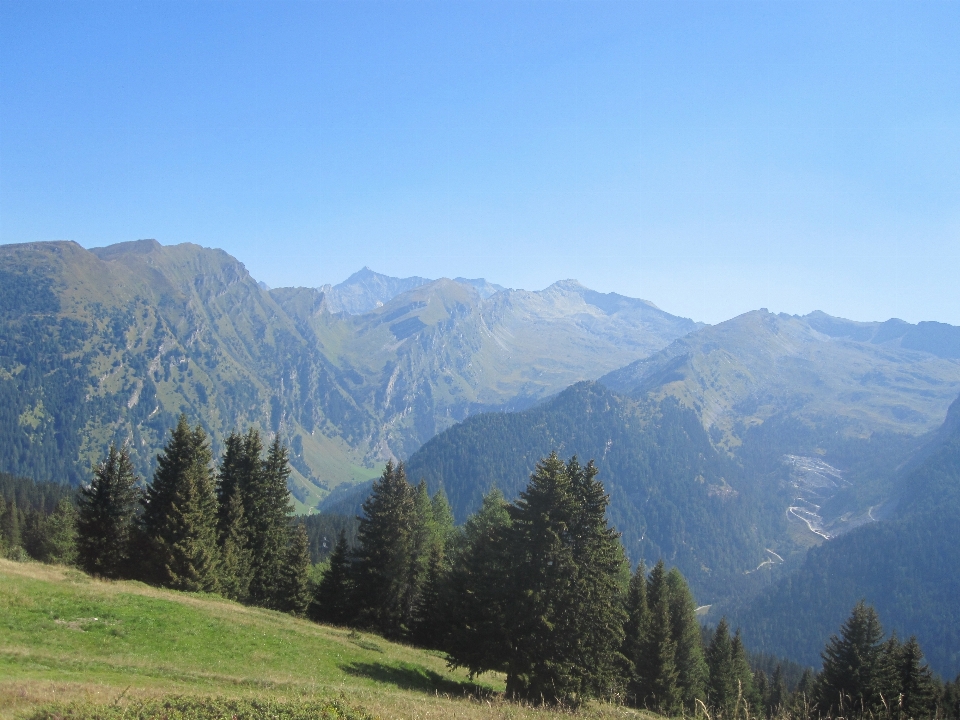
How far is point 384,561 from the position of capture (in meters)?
52.9

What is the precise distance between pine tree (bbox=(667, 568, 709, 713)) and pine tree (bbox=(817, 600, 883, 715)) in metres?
11.2

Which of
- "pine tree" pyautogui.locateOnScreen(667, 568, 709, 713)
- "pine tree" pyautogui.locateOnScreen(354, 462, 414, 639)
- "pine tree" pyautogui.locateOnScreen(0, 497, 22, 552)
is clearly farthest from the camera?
"pine tree" pyautogui.locateOnScreen(0, 497, 22, 552)

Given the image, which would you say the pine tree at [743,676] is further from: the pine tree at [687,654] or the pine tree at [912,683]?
the pine tree at [912,683]

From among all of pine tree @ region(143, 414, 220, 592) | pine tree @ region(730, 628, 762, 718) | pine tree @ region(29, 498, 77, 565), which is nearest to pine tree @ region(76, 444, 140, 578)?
pine tree @ region(143, 414, 220, 592)

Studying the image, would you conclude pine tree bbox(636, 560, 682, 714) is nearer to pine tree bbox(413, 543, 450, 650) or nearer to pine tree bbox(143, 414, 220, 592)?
pine tree bbox(413, 543, 450, 650)

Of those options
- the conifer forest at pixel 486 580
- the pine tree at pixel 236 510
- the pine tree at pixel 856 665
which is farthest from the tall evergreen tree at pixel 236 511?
the pine tree at pixel 856 665

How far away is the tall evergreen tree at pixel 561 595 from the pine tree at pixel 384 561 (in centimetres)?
2319

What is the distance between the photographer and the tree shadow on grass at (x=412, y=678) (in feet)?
98.2

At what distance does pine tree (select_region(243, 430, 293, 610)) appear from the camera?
54094 millimetres

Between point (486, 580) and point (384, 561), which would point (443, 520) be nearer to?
point (384, 561)

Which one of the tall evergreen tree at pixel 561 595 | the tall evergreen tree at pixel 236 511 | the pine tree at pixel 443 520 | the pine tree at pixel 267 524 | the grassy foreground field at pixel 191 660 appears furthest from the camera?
the pine tree at pixel 443 520

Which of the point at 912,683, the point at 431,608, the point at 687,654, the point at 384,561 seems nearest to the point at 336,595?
the point at 384,561

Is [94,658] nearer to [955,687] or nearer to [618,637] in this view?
[618,637]

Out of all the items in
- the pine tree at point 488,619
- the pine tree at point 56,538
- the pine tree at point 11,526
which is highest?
the pine tree at point 488,619
